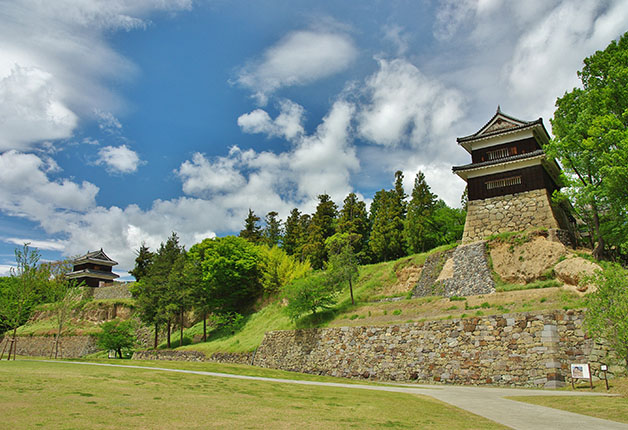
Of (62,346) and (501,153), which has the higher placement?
(501,153)

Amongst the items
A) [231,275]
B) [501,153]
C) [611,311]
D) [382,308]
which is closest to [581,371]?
[611,311]

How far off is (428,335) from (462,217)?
2290 cm

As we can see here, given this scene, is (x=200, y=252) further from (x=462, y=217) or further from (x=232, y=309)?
(x=462, y=217)

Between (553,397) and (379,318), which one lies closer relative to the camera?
(553,397)

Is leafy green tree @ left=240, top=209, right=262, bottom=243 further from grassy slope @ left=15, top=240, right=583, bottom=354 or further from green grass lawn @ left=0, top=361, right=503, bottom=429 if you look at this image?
green grass lawn @ left=0, top=361, right=503, bottom=429

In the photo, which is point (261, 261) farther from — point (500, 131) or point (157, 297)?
point (500, 131)

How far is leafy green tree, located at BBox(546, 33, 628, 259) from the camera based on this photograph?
19.5 meters

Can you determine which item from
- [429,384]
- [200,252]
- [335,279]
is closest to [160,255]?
[200,252]

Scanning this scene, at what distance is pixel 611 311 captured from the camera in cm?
1445

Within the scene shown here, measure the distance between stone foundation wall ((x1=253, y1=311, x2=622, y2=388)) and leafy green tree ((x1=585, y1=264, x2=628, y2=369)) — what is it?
1.94 metres

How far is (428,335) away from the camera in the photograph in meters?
21.3

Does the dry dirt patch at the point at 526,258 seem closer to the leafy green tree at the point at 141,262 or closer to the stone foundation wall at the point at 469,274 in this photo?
the stone foundation wall at the point at 469,274

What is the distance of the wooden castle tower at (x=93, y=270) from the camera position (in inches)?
2630

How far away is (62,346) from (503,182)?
5569 centimetres
